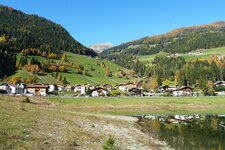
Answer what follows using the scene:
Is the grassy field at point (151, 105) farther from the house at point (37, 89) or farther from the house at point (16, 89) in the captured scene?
the house at point (16, 89)

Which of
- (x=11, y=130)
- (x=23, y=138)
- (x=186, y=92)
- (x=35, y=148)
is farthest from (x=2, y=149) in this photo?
(x=186, y=92)

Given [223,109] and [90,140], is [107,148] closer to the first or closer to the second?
[90,140]

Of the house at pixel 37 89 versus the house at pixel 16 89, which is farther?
the house at pixel 37 89

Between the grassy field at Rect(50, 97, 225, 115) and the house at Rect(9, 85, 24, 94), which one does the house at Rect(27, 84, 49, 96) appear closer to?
the house at Rect(9, 85, 24, 94)

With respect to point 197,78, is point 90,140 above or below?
Result: below

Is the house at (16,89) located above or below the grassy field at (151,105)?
above

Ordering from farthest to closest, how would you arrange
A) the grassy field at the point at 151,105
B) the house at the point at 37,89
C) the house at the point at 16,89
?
1. the house at the point at 37,89
2. the house at the point at 16,89
3. the grassy field at the point at 151,105

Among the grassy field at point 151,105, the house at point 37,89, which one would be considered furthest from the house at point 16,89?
the grassy field at point 151,105

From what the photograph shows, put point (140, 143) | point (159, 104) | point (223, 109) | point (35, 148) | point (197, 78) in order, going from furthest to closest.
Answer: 1. point (197, 78)
2. point (159, 104)
3. point (223, 109)
4. point (140, 143)
5. point (35, 148)

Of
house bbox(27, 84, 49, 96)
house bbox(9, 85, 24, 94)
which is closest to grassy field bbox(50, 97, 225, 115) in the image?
house bbox(27, 84, 49, 96)

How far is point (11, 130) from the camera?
29.3 m

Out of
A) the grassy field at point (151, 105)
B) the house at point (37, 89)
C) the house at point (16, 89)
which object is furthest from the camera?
the house at point (37, 89)

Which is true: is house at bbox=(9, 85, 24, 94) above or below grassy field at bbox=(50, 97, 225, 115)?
above

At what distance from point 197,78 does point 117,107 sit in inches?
4382
